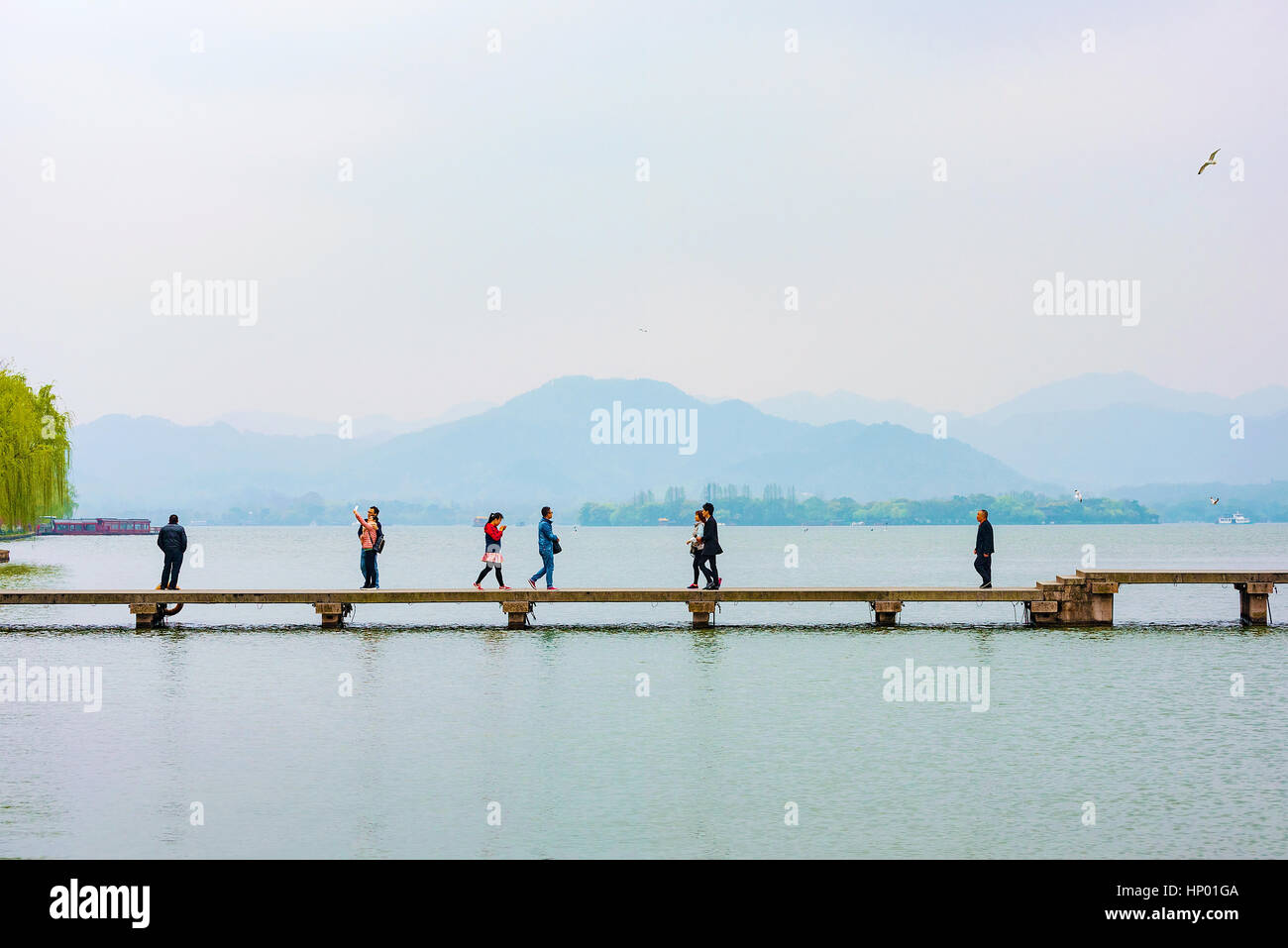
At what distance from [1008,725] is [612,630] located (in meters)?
14.1

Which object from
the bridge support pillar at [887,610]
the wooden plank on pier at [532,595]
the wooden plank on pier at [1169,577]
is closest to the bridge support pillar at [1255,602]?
the wooden plank on pier at [1169,577]

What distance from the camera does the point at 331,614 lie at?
30969mm

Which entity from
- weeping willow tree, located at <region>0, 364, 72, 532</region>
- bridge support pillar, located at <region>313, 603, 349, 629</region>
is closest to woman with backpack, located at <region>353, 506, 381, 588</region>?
bridge support pillar, located at <region>313, 603, 349, 629</region>

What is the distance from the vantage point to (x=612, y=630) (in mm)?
31406

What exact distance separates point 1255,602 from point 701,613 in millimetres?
14869

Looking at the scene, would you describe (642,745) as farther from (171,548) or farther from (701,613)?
(171,548)

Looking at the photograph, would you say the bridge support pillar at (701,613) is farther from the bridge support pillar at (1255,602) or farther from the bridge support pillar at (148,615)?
the bridge support pillar at (1255,602)

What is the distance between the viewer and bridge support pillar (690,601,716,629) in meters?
30.7

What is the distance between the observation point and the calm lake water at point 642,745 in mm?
12828

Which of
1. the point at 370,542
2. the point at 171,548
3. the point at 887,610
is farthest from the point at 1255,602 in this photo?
the point at 171,548

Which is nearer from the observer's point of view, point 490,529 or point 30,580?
point 490,529

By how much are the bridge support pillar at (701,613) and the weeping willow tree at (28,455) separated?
47379 mm
